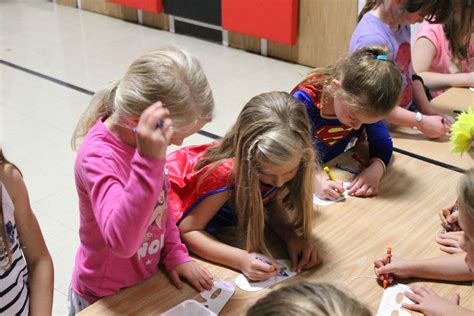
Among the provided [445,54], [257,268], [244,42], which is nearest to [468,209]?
[257,268]

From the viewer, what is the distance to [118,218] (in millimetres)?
1086

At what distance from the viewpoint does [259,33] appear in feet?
14.9

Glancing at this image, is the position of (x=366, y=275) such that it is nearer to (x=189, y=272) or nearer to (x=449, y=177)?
(x=189, y=272)

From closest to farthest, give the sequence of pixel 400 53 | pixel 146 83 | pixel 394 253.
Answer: pixel 146 83
pixel 394 253
pixel 400 53

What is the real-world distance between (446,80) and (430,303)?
1427 mm

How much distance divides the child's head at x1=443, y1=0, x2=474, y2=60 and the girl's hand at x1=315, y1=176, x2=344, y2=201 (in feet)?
3.07

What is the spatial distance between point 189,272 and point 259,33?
135 inches

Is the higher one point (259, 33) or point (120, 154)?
point (120, 154)

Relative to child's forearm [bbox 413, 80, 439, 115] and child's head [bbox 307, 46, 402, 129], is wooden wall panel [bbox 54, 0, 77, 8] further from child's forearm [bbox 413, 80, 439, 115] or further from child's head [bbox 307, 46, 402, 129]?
child's head [bbox 307, 46, 402, 129]

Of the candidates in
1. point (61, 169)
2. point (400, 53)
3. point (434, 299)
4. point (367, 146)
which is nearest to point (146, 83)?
point (434, 299)

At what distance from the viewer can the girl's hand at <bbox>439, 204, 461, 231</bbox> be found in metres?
1.56

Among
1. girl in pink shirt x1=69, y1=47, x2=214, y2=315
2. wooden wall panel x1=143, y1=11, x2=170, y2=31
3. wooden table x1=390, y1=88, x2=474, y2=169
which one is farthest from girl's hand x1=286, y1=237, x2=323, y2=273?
wooden wall panel x1=143, y1=11, x2=170, y2=31

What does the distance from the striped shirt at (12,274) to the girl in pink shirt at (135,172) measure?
0.47 ft

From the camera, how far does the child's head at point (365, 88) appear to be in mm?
1650
